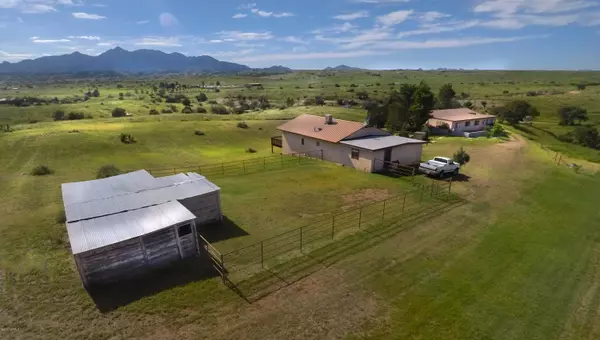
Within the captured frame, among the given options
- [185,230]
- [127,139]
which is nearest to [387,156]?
[185,230]

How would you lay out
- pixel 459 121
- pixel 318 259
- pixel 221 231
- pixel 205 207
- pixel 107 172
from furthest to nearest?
pixel 459 121 < pixel 107 172 < pixel 205 207 < pixel 221 231 < pixel 318 259

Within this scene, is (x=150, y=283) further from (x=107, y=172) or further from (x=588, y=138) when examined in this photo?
(x=588, y=138)

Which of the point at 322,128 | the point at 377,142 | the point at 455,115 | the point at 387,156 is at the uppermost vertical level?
the point at 455,115

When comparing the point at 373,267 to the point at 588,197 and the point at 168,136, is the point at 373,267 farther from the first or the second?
the point at 168,136

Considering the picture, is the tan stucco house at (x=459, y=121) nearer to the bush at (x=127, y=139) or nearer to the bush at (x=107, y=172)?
the bush at (x=127, y=139)

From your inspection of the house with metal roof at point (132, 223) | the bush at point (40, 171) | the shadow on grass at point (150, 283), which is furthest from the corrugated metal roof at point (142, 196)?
the bush at point (40, 171)

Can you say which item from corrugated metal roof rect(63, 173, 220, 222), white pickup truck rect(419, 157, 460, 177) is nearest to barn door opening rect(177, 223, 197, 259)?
corrugated metal roof rect(63, 173, 220, 222)

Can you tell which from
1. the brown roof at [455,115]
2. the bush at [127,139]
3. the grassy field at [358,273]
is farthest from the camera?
the brown roof at [455,115]
